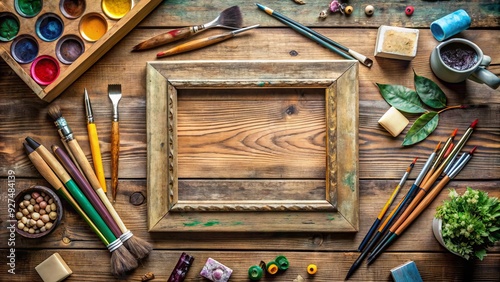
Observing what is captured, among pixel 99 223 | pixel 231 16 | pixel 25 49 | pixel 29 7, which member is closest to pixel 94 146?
pixel 99 223

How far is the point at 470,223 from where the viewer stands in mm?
1473

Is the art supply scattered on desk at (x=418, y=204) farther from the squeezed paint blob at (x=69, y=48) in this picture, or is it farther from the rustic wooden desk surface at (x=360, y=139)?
the squeezed paint blob at (x=69, y=48)

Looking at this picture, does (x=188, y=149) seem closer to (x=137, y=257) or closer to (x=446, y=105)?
(x=137, y=257)

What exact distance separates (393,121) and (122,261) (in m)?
0.91

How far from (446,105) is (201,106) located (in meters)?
0.75

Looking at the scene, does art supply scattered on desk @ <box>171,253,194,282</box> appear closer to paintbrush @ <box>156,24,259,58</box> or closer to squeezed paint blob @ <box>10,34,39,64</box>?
paintbrush @ <box>156,24,259,58</box>

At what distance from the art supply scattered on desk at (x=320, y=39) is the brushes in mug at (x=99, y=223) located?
781 mm

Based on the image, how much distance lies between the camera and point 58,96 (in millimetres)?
1681

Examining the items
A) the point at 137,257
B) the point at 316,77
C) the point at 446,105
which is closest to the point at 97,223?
the point at 137,257

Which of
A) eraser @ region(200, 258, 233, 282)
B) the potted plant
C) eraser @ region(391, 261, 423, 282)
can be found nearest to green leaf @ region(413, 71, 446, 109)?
the potted plant

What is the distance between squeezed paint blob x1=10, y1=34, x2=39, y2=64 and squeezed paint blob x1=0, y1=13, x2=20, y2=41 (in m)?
0.03

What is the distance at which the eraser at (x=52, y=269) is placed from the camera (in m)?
1.63

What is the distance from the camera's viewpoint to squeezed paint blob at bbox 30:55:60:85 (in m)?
1.59

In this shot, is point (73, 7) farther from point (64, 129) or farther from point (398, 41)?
point (398, 41)
